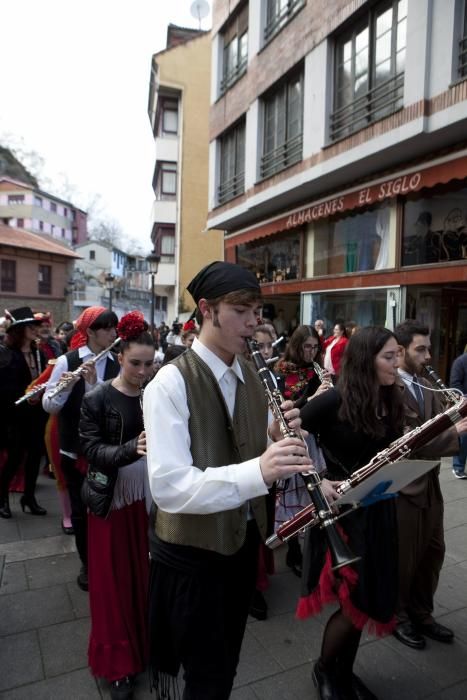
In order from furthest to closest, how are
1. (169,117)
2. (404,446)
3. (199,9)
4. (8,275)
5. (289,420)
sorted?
(8,275)
(169,117)
(199,9)
(404,446)
(289,420)

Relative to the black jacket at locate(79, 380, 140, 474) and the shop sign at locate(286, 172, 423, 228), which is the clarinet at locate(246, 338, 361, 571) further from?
the shop sign at locate(286, 172, 423, 228)

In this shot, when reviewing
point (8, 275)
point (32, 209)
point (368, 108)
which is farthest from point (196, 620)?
point (32, 209)

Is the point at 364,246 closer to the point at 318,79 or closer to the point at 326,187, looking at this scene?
the point at 326,187

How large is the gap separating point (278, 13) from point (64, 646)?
559 inches

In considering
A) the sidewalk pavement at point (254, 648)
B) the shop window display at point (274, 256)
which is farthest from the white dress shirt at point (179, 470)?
the shop window display at point (274, 256)

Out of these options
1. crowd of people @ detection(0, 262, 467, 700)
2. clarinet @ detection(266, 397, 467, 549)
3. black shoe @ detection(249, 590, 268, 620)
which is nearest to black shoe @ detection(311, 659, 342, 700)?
crowd of people @ detection(0, 262, 467, 700)

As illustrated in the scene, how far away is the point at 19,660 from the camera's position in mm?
2646

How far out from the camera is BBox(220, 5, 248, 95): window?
14055 millimetres

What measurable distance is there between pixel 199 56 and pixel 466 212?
21980 millimetres

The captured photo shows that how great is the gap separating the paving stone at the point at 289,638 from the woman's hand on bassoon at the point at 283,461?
1.85 m

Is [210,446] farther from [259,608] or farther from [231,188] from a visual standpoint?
[231,188]

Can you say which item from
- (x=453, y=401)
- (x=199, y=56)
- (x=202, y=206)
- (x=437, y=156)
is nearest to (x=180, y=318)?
(x=202, y=206)

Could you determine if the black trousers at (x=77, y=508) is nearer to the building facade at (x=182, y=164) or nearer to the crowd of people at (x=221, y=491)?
the crowd of people at (x=221, y=491)

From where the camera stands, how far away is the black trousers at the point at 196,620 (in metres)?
1.74
